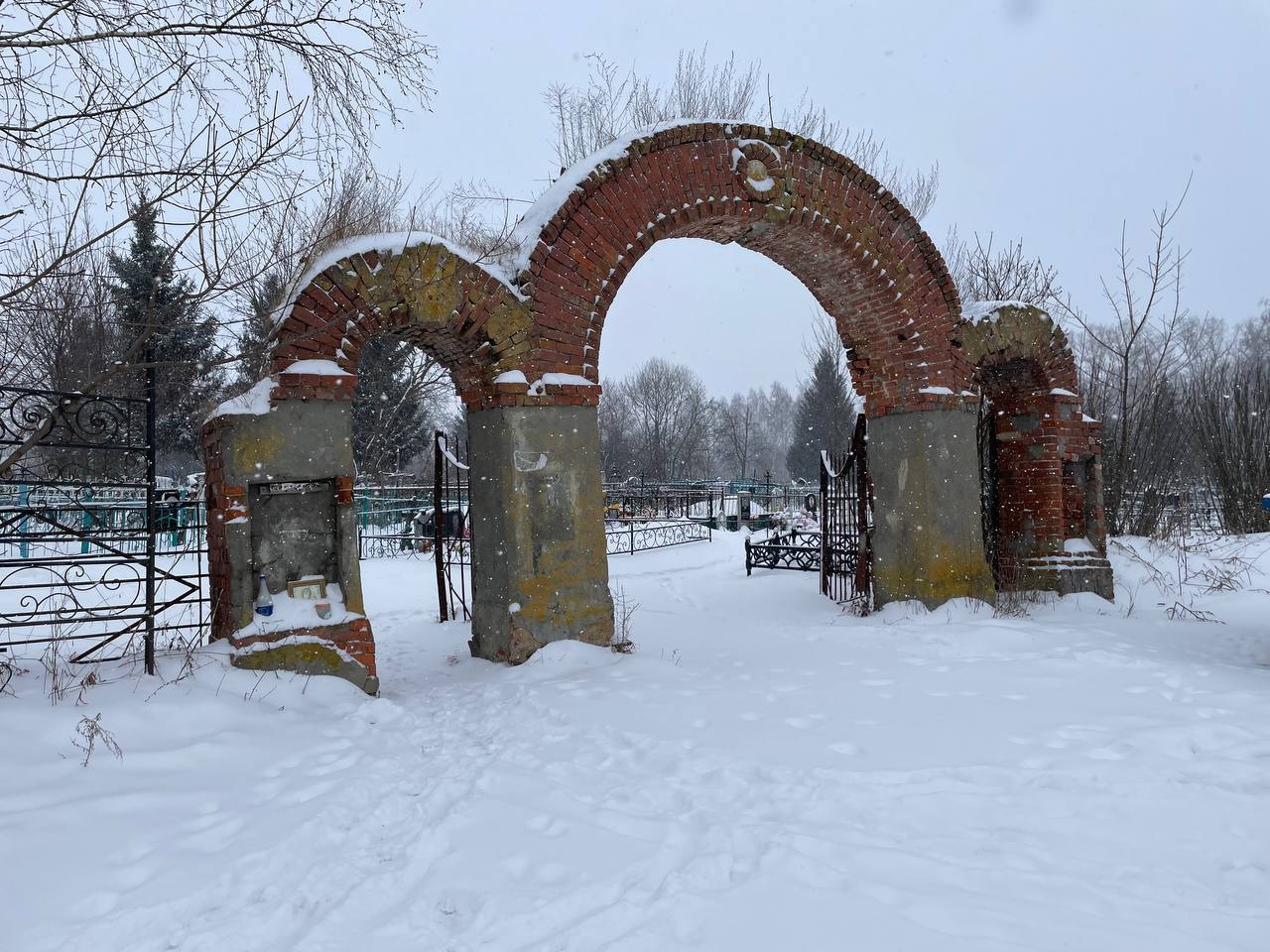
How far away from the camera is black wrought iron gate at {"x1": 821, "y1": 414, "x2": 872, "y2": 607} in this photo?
29.5ft

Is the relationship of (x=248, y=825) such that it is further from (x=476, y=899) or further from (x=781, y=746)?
(x=781, y=746)

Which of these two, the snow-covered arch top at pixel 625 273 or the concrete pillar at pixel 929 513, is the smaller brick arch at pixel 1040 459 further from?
the concrete pillar at pixel 929 513

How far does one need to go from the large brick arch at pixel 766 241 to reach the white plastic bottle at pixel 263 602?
263cm

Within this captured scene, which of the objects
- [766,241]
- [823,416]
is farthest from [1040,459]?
[823,416]

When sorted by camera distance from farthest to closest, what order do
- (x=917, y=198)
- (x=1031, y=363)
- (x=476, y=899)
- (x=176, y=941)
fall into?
(x=917, y=198) < (x=1031, y=363) < (x=476, y=899) < (x=176, y=941)

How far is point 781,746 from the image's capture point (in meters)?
4.22

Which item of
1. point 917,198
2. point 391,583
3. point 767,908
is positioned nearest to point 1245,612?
point 767,908

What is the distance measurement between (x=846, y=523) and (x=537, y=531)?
5330 millimetres

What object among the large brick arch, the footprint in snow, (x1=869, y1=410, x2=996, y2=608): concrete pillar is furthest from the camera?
(x1=869, y1=410, x2=996, y2=608): concrete pillar

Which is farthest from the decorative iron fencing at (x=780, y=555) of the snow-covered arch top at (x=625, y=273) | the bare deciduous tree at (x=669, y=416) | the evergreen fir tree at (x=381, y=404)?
the bare deciduous tree at (x=669, y=416)

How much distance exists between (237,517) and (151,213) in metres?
2.07

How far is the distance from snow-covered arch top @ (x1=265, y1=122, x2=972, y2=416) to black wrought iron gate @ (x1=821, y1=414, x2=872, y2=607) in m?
0.85

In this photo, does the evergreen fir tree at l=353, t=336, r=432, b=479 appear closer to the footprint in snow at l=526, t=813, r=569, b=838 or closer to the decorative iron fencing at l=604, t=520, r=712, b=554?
the decorative iron fencing at l=604, t=520, r=712, b=554

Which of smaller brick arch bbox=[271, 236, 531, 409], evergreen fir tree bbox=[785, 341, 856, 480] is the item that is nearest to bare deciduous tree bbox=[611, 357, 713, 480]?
evergreen fir tree bbox=[785, 341, 856, 480]
